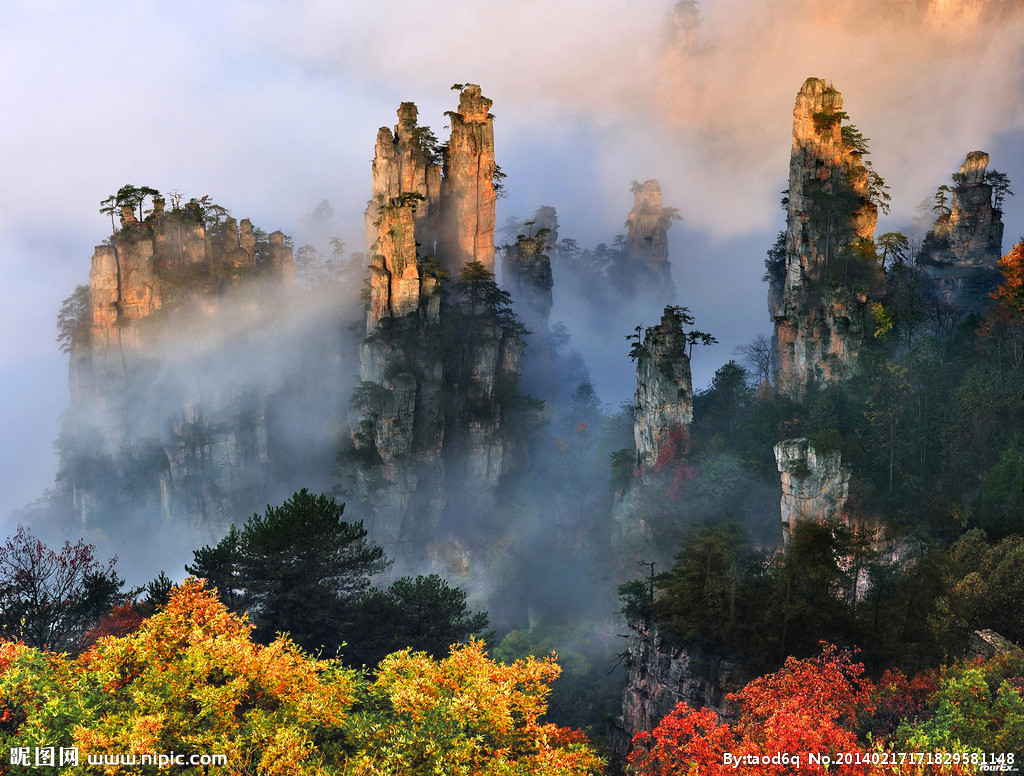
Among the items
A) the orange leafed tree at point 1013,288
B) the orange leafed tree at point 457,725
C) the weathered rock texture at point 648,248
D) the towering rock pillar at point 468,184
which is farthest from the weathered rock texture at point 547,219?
the orange leafed tree at point 457,725

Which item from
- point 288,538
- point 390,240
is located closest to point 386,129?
point 390,240

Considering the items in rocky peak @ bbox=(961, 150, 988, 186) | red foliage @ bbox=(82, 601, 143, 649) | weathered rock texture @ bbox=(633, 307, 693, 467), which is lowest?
red foliage @ bbox=(82, 601, 143, 649)

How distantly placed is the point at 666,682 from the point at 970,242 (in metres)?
43.0

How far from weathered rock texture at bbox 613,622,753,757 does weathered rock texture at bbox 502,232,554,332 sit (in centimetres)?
4842

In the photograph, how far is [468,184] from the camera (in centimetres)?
6450

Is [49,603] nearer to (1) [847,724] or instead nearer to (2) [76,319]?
(1) [847,724]

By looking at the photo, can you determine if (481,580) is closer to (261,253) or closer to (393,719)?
(261,253)

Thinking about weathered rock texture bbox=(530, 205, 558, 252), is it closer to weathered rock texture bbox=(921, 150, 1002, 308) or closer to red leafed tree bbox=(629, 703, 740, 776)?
weathered rock texture bbox=(921, 150, 1002, 308)

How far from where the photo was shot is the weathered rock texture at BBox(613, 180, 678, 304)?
3883 inches

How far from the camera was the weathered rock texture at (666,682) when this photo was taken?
91.7 feet

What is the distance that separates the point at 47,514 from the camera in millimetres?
81438

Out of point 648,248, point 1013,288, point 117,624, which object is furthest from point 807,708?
point 648,248

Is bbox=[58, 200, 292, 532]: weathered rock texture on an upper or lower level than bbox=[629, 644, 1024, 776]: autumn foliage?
upper

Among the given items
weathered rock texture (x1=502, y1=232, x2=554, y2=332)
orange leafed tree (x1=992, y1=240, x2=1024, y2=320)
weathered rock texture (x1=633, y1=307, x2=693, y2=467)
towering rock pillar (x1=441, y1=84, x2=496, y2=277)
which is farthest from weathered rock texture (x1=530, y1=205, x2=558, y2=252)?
orange leafed tree (x1=992, y1=240, x2=1024, y2=320)
